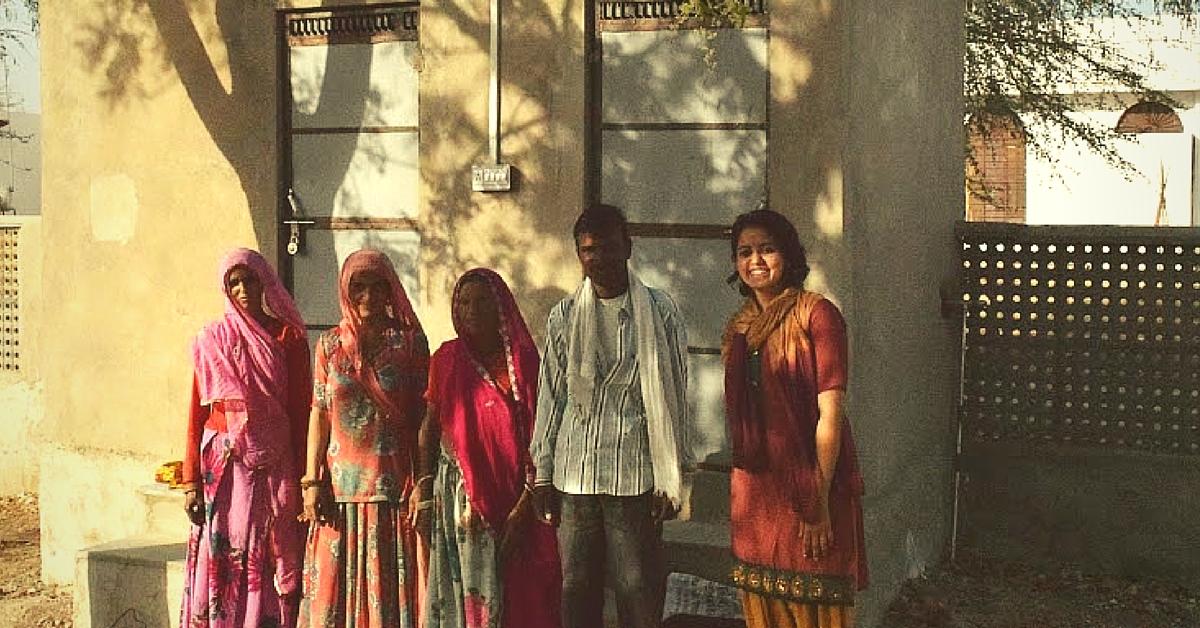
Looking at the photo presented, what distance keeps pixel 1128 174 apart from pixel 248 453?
17.2 m

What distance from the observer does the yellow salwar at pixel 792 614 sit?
4.70 m

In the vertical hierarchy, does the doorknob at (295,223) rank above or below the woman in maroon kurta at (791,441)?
above

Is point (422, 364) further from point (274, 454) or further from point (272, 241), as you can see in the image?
point (272, 241)

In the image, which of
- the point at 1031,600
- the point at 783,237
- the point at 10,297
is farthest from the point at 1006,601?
the point at 10,297

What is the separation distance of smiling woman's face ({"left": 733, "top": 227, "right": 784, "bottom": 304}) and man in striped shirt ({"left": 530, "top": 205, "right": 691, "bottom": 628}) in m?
0.39

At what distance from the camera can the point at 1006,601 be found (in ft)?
24.0

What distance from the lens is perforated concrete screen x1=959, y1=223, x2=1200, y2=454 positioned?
25.3ft

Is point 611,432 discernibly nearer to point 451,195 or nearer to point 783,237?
point 783,237

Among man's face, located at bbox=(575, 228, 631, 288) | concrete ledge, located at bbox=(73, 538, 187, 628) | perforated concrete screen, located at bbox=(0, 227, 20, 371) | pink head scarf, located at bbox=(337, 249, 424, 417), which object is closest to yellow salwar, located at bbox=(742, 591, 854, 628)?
man's face, located at bbox=(575, 228, 631, 288)

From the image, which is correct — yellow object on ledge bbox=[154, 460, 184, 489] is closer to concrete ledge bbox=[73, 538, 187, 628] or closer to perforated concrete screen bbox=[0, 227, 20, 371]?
concrete ledge bbox=[73, 538, 187, 628]

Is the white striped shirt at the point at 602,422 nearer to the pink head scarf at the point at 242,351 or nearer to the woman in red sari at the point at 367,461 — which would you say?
the woman in red sari at the point at 367,461

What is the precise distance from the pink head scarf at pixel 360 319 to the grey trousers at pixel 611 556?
31.6 inches

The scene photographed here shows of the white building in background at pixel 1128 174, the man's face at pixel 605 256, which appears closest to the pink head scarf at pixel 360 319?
the man's face at pixel 605 256

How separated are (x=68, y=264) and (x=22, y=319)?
2.85 m
